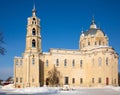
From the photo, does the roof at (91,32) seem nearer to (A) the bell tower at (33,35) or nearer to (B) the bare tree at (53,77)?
(B) the bare tree at (53,77)

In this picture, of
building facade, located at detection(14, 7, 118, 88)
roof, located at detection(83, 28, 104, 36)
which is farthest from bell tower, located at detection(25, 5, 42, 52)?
roof, located at detection(83, 28, 104, 36)

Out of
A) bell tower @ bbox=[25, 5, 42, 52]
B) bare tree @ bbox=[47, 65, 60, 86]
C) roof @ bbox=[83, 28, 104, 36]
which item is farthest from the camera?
roof @ bbox=[83, 28, 104, 36]

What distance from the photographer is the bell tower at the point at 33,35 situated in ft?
223

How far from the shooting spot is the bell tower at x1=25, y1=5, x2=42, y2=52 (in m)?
67.9

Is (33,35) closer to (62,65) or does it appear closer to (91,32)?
(62,65)

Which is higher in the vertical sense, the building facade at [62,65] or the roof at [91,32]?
the roof at [91,32]

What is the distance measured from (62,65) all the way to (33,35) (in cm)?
1035

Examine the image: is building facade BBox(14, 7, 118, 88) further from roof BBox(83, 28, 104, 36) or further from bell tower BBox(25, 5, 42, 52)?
roof BBox(83, 28, 104, 36)

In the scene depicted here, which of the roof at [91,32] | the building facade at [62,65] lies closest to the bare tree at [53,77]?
the building facade at [62,65]

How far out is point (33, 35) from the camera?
68250mm

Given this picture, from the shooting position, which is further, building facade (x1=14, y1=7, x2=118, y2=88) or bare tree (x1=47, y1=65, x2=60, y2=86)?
bare tree (x1=47, y1=65, x2=60, y2=86)

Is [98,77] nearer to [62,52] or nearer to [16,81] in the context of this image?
[62,52]

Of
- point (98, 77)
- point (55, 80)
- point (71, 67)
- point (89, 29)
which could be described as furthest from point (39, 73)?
Answer: point (89, 29)

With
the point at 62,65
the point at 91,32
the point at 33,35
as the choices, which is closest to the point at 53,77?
the point at 62,65
